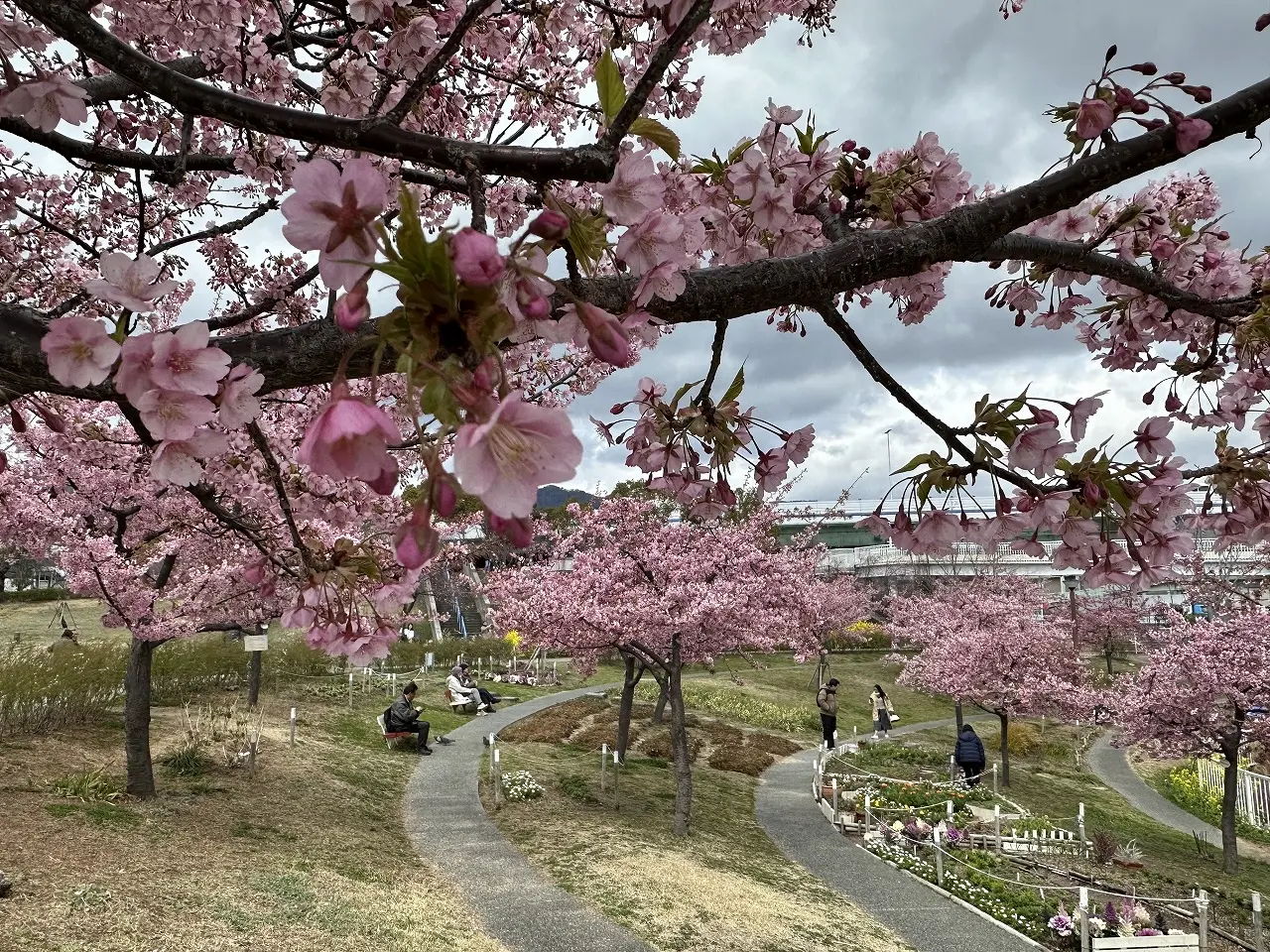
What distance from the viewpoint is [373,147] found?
1.34 meters

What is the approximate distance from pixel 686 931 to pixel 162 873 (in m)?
4.37

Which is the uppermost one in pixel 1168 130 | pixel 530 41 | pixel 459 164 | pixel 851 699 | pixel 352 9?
pixel 530 41

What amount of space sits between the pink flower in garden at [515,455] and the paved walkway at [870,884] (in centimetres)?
806

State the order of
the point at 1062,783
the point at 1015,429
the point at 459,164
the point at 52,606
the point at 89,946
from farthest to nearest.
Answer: the point at 52,606
the point at 1062,783
the point at 89,946
the point at 1015,429
the point at 459,164

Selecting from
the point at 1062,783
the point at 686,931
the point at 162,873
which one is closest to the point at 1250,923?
the point at 686,931

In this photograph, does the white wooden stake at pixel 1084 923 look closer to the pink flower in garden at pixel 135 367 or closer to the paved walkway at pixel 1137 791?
the paved walkway at pixel 1137 791

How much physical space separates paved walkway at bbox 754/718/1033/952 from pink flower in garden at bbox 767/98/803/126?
24.8ft

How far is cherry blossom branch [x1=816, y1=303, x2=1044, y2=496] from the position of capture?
5.73 ft

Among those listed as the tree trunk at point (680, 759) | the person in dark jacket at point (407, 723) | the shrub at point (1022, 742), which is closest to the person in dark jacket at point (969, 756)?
the shrub at point (1022, 742)

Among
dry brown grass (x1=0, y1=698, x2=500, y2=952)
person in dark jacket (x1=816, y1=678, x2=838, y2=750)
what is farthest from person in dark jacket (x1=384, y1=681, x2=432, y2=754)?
person in dark jacket (x1=816, y1=678, x2=838, y2=750)

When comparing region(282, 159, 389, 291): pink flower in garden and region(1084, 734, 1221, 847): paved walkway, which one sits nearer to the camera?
region(282, 159, 389, 291): pink flower in garden

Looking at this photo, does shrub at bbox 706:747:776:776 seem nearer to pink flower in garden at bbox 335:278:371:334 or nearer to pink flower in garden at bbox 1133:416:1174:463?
pink flower in garden at bbox 1133:416:1174:463

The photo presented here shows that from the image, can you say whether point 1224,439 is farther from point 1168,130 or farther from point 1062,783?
point 1062,783

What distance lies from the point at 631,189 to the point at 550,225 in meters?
0.46
